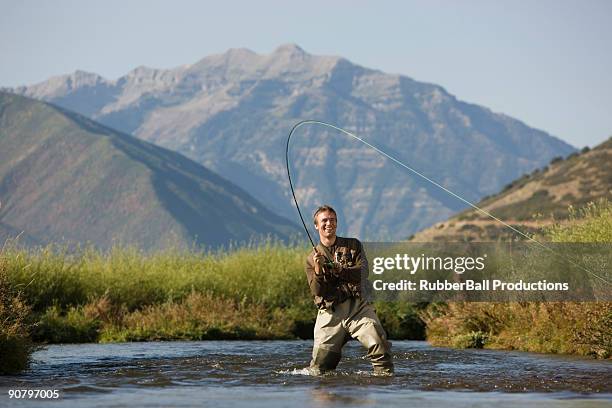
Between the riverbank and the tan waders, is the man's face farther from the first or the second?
the riverbank

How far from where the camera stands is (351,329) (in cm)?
1438

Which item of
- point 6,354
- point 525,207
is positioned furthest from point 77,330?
point 525,207

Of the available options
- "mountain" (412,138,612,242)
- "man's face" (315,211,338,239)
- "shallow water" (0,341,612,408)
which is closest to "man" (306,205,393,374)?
"man's face" (315,211,338,239)

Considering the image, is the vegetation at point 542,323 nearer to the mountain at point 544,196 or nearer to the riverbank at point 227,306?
the riverbank at point 227,306

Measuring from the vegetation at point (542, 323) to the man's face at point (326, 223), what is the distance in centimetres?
675

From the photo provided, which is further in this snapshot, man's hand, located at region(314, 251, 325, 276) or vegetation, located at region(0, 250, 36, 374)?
vegetation, located at region(0, 250, 36, 374)

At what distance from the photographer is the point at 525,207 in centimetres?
10844

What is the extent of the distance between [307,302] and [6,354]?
13.7m

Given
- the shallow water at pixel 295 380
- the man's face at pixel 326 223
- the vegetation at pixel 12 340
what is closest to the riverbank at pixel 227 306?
the shallow water at pixel 295 380

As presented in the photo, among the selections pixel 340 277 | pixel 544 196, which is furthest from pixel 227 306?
pixel 544 196

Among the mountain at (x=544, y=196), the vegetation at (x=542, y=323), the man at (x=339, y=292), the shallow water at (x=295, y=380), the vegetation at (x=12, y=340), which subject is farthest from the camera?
the mountain at (x=544, y=196)

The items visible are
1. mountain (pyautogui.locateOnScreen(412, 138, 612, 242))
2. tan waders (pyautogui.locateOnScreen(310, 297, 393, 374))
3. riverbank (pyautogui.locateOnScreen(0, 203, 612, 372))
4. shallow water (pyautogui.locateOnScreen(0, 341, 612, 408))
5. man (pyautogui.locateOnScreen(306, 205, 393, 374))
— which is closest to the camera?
shallow water (pyautogui.locateOnScreen(0, 341, 612, 408))

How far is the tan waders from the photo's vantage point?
46.9 ft

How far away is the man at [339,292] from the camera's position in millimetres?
14031
